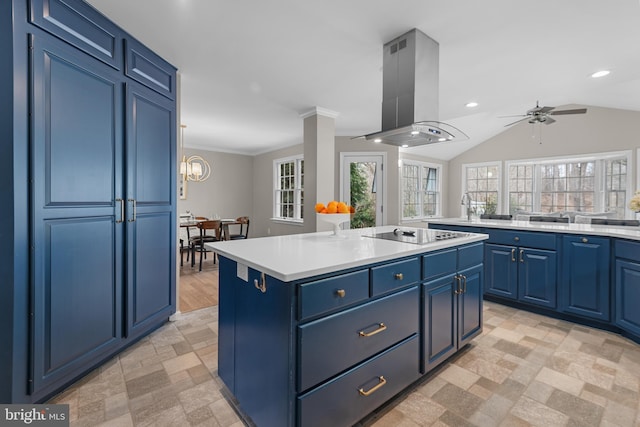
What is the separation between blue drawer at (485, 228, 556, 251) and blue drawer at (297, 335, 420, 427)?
6.65 feet

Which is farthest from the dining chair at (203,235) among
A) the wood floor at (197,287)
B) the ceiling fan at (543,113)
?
the ceiling fan at (543,113)

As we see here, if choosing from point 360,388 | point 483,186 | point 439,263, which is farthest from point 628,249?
point 483,186

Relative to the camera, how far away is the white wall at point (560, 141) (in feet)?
18.8

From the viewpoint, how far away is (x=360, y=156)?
18.9 feet

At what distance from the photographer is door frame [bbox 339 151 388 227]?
18.7ft

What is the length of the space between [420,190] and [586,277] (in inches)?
193

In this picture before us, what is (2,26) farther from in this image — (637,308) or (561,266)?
(637,308)

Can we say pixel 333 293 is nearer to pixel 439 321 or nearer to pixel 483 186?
pixel 439 321

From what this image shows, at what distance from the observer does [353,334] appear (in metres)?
1.42

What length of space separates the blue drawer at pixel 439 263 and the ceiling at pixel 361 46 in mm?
1629

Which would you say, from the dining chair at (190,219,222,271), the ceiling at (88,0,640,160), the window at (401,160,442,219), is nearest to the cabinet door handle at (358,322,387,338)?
the ceiling at (88,0,640,160)

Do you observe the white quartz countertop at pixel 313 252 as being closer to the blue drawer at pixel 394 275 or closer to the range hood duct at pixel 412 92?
the blue drawer at pixel 394 275

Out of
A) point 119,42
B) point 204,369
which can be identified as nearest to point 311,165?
point 119,42

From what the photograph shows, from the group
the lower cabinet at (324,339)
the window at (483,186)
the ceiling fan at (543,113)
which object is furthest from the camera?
the window at (483,186)
